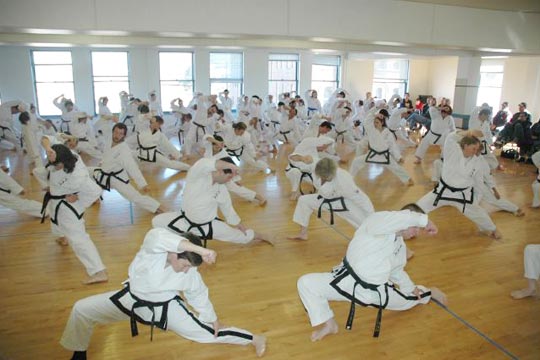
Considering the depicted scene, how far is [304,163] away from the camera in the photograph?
5645mm

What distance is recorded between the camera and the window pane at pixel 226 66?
14094 millimetres

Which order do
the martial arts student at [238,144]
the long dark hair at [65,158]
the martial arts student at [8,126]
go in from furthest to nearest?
the martial arts student at [8,126] → the martial arts student at [238,144] → the long dark hair at [65,158]

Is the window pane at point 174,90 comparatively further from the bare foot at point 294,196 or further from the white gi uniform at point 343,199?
the white gi uniform at point 343,199

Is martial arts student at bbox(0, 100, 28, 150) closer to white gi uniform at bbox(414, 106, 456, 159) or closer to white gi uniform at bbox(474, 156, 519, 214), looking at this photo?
white gi uniform at bbox(414, 106, 456, 159)

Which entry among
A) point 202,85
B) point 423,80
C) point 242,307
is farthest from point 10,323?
point 423,80

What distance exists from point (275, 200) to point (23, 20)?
373 centimetres

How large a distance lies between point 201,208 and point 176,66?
36.2ft

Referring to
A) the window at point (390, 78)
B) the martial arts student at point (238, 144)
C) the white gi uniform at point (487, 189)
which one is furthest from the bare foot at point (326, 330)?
the window at point (390, 78)

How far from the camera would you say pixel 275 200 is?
6156 millimetres

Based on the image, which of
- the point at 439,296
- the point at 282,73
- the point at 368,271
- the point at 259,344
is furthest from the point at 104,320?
the point at 282,73

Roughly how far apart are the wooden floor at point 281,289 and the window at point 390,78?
12.2 m

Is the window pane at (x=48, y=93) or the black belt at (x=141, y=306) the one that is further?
the window pane at (x=48, y=93)

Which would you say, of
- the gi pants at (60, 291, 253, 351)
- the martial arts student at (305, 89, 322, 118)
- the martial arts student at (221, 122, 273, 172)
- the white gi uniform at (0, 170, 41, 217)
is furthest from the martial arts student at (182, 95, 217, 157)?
the gi pants at (60, 291, 253, 351)

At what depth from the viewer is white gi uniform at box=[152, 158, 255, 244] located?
3.69m
